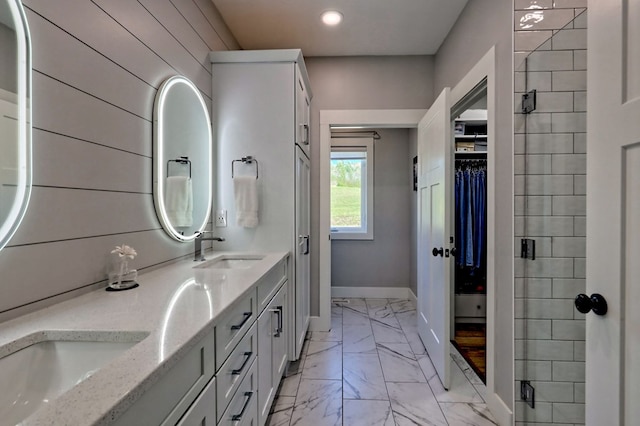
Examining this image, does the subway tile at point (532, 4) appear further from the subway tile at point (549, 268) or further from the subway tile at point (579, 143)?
the subway tile at point (549, 268)

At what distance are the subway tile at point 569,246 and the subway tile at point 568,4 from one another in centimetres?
109

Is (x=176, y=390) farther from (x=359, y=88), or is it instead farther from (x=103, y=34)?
(x=359, y=88)

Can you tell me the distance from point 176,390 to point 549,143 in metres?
1.85

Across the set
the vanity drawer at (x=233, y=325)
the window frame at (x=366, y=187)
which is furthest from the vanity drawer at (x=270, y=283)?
the window frame at (x=366, y=187)

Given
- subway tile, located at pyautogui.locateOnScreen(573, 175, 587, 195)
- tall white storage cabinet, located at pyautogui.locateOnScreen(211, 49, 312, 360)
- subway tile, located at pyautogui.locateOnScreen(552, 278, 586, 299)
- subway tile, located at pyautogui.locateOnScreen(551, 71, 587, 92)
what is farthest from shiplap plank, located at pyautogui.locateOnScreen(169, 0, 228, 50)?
subway tile, located at pyautogui.locateOnScreen(552, 278, 586, 299)

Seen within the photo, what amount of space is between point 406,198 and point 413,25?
2.15 m

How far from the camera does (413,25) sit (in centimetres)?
248

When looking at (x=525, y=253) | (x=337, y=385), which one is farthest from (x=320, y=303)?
(x=525, y=253)

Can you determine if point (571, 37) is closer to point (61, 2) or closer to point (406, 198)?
point (61, 2)

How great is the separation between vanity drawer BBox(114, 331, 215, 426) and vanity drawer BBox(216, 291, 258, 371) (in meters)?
0.05

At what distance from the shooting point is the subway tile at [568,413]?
56.7 inches

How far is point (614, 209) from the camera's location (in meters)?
0.91

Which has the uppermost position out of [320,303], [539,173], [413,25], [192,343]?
[413,25]

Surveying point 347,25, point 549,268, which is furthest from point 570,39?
point 347,25
